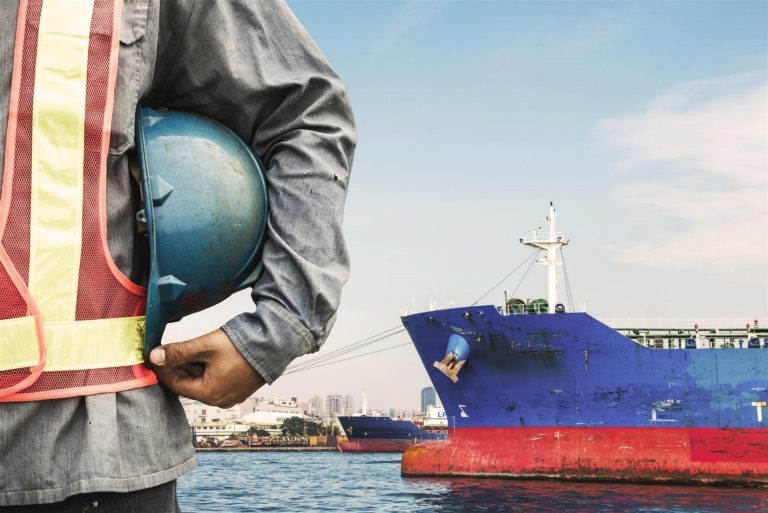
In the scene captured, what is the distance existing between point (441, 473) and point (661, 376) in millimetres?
5526

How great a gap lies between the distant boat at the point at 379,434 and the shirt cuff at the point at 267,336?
44.3 metres

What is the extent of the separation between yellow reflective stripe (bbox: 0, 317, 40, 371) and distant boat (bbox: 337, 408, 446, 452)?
44.4 meters

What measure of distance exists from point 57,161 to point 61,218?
0.07 meters

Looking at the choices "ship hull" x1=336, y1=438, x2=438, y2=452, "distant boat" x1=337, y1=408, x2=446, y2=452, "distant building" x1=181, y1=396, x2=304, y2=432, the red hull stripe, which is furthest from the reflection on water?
"distant building" x1=181, y1=396, x2=304, y2=432

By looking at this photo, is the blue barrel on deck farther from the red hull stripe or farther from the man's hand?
the man's hand

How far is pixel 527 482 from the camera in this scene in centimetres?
1656

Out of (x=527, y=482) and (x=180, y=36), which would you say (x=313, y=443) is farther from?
(x=180, y=36)

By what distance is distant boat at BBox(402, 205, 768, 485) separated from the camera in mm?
16344

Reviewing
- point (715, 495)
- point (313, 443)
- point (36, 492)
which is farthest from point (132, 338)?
point (313, 443)

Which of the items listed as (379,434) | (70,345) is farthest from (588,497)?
(379,434)

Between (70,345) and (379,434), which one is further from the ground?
(70,345)

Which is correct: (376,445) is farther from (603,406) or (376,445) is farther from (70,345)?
(70,345)

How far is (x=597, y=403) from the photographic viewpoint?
16.8 m

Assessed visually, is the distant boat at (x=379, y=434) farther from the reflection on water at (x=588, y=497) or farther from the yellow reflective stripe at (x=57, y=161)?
the yellow reflective stripe at (x=57, y=161)
